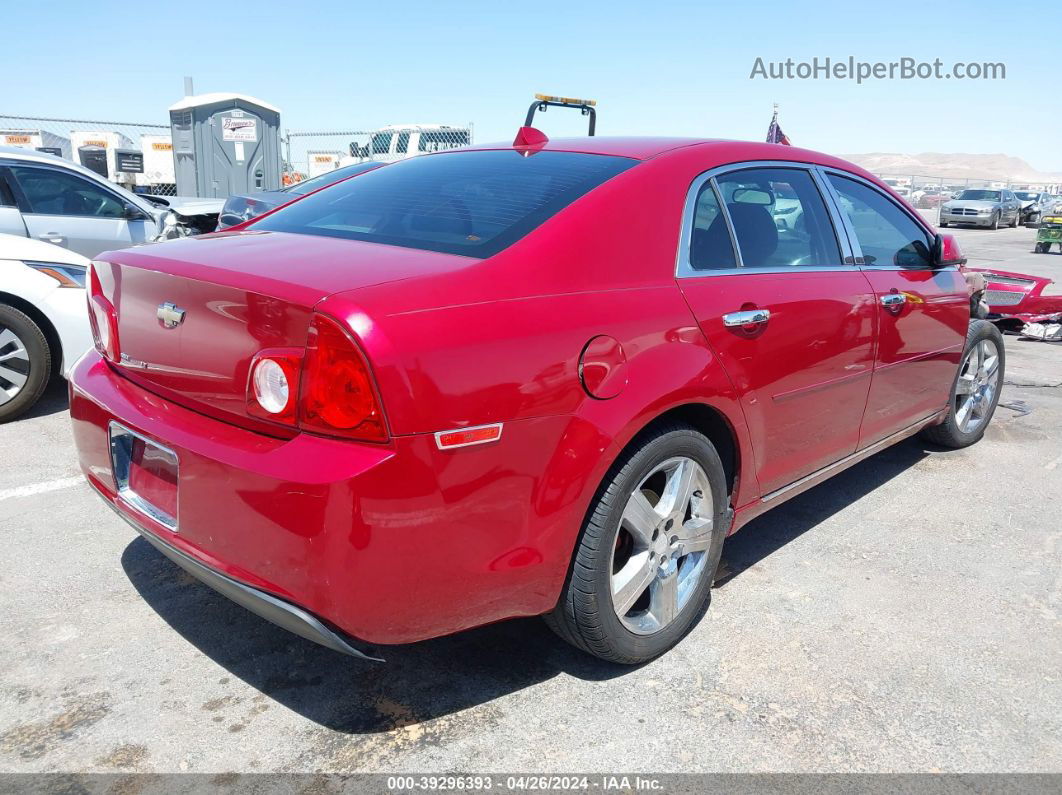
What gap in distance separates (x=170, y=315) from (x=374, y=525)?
35.6 inches

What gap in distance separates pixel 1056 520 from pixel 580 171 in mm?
2870

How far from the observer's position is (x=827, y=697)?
8.50 ft

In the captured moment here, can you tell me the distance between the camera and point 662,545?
8.86 feet

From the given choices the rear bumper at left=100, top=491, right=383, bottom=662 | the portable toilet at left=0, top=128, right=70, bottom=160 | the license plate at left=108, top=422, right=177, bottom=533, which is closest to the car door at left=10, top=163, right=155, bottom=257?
the license plate at left=108, top=422, right=177, bottom=533

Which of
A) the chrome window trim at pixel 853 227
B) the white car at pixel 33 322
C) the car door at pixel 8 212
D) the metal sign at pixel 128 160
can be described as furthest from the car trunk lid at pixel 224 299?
the metal sign at pixel 128 160

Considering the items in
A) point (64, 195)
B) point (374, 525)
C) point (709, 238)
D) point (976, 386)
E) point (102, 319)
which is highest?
point (709, 238)

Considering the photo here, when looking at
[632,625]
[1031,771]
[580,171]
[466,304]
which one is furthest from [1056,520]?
[466,304]

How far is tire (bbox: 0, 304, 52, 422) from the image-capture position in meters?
4.93

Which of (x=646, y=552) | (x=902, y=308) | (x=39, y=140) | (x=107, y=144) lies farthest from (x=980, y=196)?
(x=646, y=552)

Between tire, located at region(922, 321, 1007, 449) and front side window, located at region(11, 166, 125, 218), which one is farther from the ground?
front side window, located at region(11, 166, 125, 218)

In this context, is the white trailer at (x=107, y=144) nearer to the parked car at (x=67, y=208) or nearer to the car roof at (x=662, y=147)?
the parked car at (x=67, y=208)

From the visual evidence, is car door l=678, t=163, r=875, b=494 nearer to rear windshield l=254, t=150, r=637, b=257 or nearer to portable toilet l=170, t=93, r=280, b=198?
rear windshield l=254, t=150, r=637, b=257

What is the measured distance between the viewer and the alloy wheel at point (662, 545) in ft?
8.52

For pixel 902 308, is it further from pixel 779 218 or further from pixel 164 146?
pixel 164 146
